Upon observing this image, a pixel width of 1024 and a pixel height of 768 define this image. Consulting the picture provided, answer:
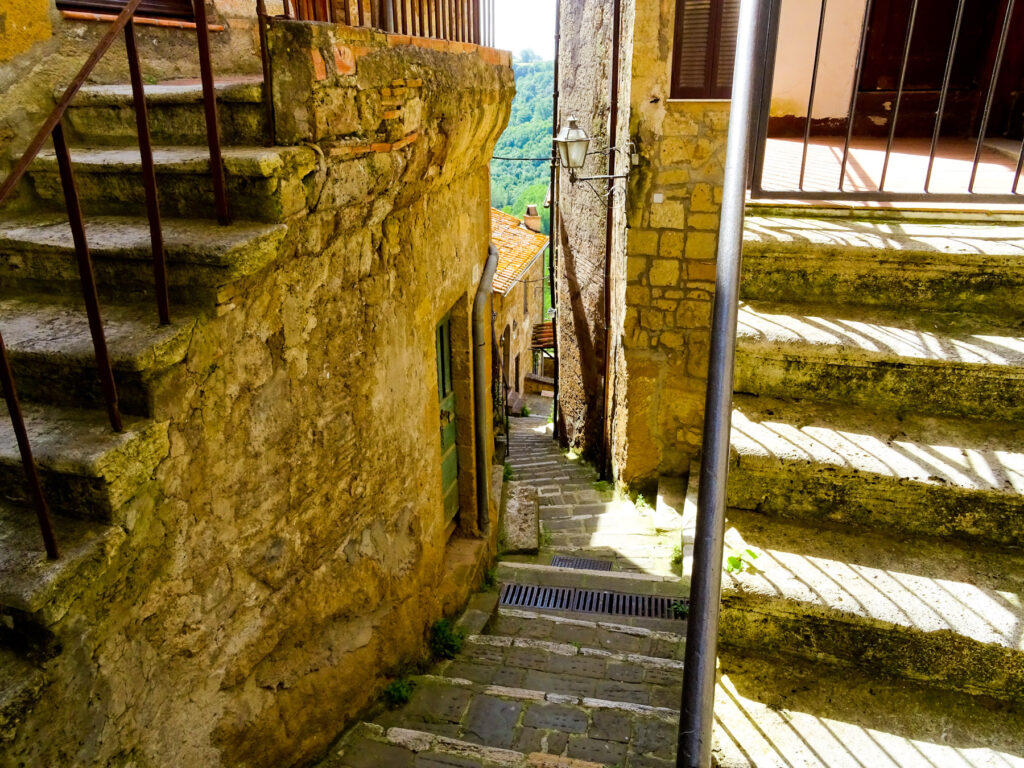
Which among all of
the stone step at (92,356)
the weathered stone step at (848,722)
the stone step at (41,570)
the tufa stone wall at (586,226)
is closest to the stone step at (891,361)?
the weathered stone step at (848,722)

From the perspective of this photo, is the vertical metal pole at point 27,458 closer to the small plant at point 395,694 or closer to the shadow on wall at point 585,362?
the small plant at point 395,694

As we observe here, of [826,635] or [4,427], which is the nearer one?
[826,635]

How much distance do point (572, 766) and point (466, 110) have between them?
3.59 m

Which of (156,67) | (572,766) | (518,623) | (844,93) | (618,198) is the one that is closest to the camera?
(572,766)

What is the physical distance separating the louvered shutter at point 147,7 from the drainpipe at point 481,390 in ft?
8.63

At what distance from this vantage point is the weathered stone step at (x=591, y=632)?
4.85m

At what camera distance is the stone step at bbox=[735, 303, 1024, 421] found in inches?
76.3

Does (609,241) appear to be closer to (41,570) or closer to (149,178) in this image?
(149,178)

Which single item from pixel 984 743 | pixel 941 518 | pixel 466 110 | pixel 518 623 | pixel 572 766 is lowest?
pixel 518 623

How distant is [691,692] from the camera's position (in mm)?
1155

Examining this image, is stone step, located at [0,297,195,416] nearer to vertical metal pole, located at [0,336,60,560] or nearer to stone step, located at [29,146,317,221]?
vertical metal pole, located at [0,336,60,560]

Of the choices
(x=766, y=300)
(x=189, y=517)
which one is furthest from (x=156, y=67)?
(x=766, y=300)

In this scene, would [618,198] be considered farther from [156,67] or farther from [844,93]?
[156,67]

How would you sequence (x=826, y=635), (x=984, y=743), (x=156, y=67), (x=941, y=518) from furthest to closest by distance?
(x=156, y=67), (x=941, y=518), (x=826, y=635), (x=984, y=743)
